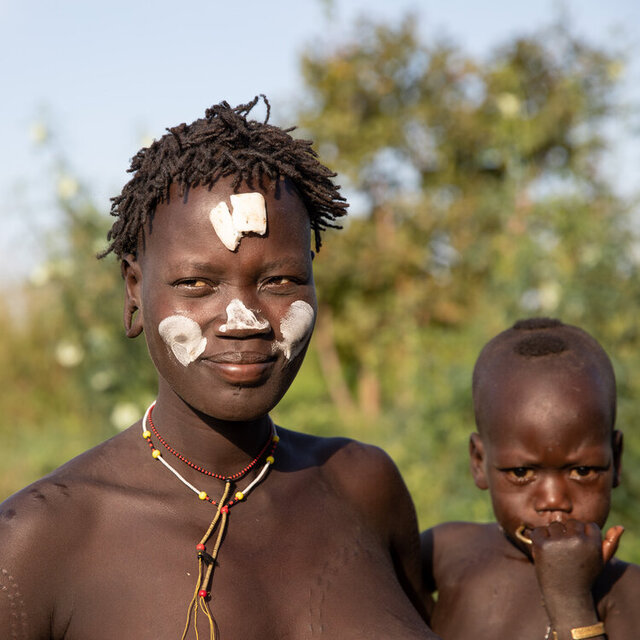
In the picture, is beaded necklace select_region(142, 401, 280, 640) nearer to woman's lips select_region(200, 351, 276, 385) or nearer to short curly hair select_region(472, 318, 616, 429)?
woman's lips select_region(200, 351, 276, 385)

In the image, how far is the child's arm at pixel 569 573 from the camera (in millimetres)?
2471

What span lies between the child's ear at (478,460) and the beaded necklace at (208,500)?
761 millimetres

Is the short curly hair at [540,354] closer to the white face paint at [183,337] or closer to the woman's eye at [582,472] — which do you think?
the woman's eye at [582,472]

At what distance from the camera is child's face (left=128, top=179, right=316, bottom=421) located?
7.12 ft

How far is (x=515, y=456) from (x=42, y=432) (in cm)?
1040

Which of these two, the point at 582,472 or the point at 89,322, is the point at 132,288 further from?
the point at 89,322

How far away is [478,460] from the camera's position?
9.84ft

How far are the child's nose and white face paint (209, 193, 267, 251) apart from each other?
3.89 ft

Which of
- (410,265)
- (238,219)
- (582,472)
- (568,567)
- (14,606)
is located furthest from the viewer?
(410,265)

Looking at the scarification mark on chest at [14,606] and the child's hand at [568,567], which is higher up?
the scarification mark on chest at [14,606]

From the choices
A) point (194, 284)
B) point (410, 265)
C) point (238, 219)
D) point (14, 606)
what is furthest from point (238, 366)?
point (410, 265)

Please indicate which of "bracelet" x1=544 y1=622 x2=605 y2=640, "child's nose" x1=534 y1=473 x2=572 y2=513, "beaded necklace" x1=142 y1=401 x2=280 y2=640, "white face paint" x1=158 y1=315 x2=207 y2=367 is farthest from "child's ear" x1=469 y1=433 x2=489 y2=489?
"white face paint" x1=158 y1=315 x2=207 y2=367

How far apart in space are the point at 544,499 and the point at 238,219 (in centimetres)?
128

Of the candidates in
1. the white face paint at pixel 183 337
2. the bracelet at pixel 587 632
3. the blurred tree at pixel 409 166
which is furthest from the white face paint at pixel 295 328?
the blurred tree at pixel 409 166
